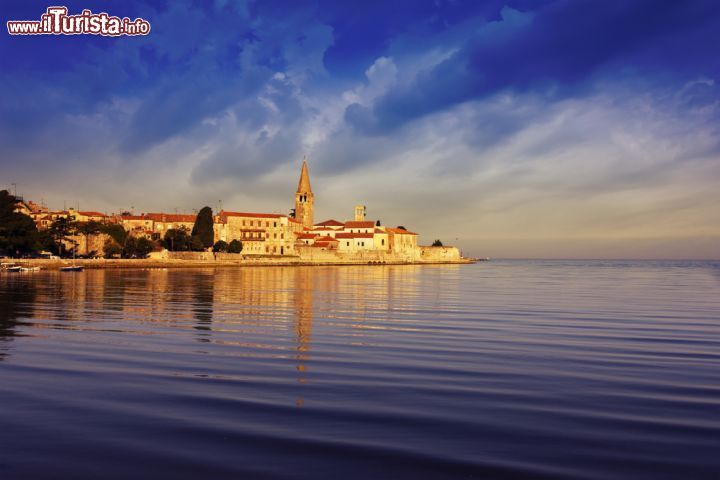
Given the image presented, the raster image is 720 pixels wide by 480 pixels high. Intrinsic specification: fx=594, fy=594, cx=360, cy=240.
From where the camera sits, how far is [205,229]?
8488 centimetres

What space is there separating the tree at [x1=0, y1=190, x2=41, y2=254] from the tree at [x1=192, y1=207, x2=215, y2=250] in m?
22.2

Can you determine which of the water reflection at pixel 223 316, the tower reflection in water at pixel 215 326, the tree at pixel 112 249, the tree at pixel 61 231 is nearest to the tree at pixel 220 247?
the tree at pixel 112 249

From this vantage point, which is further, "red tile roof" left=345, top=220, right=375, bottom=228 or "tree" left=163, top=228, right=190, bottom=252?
"red tile roof" left=345, top=220, right=375, bottom=228

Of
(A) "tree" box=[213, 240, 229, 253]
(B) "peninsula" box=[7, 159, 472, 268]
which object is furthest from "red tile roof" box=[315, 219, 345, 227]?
(A) "tree" box=[213, 240, 229, 253]

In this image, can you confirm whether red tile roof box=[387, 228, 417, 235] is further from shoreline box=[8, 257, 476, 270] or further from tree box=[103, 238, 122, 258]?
tree box=[103, 238, 122, 258]

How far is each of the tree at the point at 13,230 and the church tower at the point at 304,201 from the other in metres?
55.1

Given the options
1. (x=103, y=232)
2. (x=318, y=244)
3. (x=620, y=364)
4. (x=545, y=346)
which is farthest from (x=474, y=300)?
(x=318, y=244)

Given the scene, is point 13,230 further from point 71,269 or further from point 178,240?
point 178,240

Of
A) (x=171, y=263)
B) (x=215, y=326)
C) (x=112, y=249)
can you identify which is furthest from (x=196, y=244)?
(x=215, y=326)

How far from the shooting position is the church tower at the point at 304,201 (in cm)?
11575

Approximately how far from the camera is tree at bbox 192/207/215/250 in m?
84.2

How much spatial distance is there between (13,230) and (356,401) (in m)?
67.0

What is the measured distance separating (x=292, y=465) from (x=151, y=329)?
418 inches

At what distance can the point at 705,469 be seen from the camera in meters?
5.17
